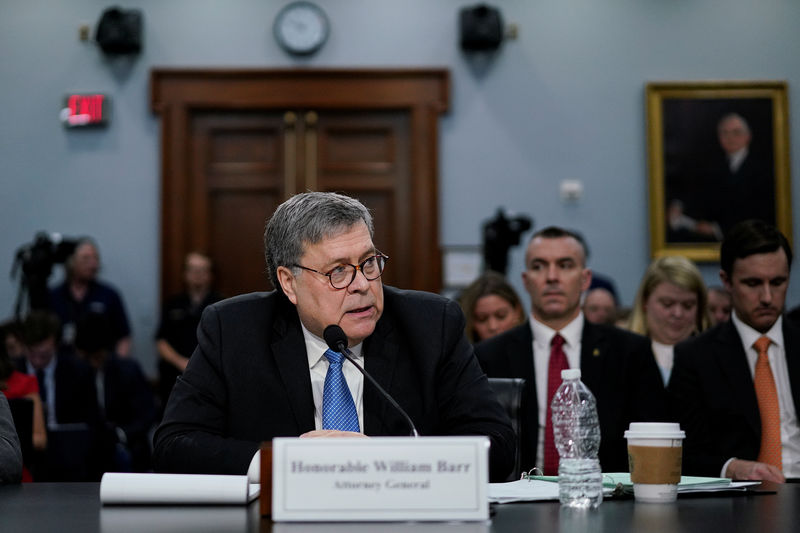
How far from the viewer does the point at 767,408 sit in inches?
115

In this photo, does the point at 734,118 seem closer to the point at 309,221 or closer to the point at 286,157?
the point at 286,157

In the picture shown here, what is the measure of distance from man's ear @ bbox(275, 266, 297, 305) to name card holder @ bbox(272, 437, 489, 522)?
2.63 ft

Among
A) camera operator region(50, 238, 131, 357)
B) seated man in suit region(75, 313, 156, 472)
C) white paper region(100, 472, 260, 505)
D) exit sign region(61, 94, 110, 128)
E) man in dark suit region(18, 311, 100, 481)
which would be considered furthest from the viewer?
exit sign region(61, 94, 110, 128)

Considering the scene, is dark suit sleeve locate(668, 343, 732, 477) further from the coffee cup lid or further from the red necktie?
the coffee cup lid

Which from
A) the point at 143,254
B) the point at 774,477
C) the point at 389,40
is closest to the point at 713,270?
the point at 389,40

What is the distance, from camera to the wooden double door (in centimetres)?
686

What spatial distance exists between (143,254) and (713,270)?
12.5 feet

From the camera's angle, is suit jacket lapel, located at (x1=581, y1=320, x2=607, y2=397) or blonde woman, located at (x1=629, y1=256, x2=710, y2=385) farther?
blonde woman, located at (x1=629, y1=256, x2=710, y2=385)

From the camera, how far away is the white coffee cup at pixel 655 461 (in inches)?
64.7

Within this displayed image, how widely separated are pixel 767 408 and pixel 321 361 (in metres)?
1.40

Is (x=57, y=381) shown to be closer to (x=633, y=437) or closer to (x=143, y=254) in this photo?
(x=143, y=254)

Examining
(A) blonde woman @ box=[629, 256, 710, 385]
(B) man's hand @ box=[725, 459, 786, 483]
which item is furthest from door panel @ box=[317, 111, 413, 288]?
(B) man's hand @ box=[725, 459, 786, 483]

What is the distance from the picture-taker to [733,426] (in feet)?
9.49

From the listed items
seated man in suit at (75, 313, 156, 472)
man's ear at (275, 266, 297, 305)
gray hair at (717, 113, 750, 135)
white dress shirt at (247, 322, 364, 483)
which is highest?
gray hair at (717, 113, 750, 135)
